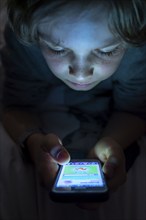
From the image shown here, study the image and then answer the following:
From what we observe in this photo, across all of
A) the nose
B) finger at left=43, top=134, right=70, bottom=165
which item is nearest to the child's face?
the nose

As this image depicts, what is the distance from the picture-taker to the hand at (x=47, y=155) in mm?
663

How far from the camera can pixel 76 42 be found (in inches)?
22.7

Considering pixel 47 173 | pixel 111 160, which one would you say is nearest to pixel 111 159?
pixel 111 160

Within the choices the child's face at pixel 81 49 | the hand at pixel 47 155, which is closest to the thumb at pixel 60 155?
the hand at pixel 47 155

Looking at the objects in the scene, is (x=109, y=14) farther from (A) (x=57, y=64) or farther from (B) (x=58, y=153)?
(B) (x=58, y=153)

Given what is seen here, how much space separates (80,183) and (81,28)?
0.23 meters

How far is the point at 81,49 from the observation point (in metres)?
0.59

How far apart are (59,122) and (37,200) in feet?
0.59

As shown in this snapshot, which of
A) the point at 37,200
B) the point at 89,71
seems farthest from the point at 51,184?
the point at 89,71

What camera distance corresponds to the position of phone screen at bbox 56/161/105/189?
60 cm

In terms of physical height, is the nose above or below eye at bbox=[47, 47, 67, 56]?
below

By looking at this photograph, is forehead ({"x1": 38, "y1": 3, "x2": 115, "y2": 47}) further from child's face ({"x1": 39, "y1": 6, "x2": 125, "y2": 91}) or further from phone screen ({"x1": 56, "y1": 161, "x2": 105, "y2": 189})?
phone screen ({"x1": 56, "y1": 161, "x2": 105, "y2": 189})

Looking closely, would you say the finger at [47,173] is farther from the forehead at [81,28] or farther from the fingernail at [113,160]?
the forehead at [81,28]

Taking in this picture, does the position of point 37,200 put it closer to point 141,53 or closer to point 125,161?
point 125,161
